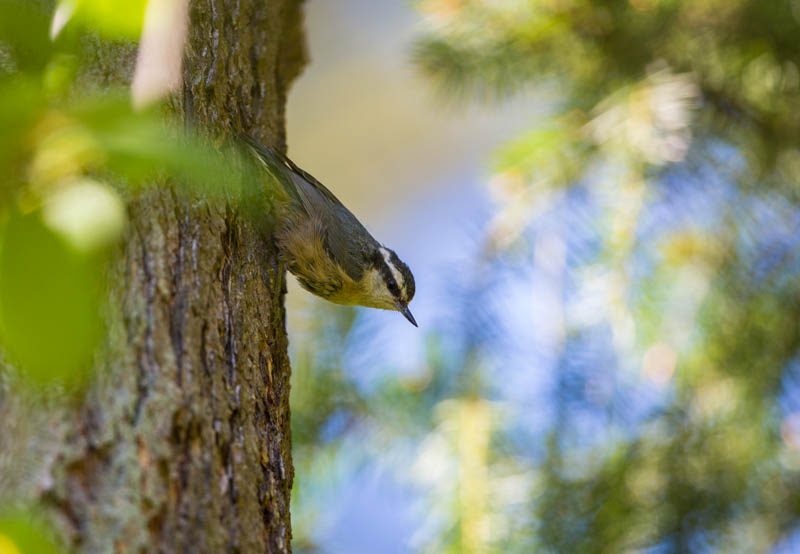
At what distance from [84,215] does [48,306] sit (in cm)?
5

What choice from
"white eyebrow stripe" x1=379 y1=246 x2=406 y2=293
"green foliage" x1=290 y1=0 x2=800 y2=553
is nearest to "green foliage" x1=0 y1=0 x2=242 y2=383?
"green foliage" x1=290 y1=0 x2=800 y2=553

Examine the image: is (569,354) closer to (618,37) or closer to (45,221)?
(618,37)

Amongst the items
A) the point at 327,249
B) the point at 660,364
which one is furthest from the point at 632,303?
the point at 327,249

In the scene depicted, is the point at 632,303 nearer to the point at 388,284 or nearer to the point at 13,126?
the point at 388,284

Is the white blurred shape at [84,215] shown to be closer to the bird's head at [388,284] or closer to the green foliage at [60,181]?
the green foliage at [60,181]

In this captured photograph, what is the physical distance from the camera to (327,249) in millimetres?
2090

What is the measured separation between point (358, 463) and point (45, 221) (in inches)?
76.8

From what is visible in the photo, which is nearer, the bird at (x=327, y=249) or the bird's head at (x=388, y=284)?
the bird at (x=327, y=249)

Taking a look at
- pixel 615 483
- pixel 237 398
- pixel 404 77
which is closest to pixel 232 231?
pixel 237 398

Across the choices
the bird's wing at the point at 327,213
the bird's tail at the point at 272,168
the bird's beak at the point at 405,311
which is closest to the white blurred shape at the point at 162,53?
the bird's tail at the point at 272,168

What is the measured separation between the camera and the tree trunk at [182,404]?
0.83 m

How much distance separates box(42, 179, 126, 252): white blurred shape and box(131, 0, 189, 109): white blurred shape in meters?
0.09

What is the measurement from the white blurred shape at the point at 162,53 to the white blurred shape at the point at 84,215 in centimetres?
9

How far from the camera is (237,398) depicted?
1037mm
